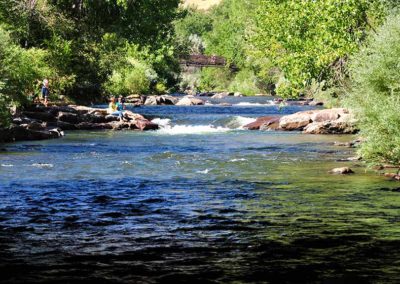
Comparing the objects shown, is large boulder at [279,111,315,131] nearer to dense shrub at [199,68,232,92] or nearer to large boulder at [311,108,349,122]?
large boulder at [311,108,349,122]

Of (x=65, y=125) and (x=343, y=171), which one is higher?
(x=65, y=125)

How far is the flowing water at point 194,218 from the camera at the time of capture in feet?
35.7

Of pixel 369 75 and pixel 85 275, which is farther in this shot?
pixel 369 75

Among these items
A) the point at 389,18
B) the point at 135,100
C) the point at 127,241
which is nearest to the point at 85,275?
the point at 127,241

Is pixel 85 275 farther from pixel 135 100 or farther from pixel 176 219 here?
pixel 135 100

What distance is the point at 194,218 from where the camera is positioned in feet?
49.8

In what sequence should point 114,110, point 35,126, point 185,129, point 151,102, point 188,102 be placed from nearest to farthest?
point 35,126
point 185,129
point 114,110
point 188,102
point 151,102

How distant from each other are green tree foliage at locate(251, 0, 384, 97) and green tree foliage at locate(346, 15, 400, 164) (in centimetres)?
259

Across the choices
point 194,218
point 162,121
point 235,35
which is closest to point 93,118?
point 162,121

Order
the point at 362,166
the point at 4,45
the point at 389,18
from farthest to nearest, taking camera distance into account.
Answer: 1. the point at 4,45
2. the point at 389,18
3. the point at 362,166

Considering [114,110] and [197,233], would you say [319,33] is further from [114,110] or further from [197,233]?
[197,233]

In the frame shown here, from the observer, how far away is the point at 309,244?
12672 mm

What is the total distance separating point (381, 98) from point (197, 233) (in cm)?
1209

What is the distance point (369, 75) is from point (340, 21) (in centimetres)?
527
